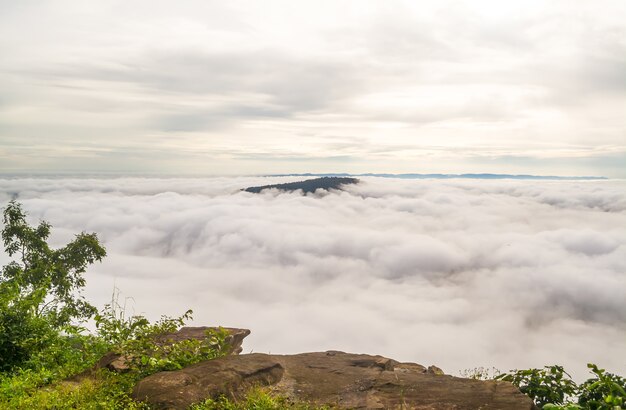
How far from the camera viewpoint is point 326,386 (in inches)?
314

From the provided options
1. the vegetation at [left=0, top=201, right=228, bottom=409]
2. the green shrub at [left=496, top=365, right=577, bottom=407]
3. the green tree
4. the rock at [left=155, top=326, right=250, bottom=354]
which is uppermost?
the green shrub at [left=496, top=365, right=577, bottom=407]

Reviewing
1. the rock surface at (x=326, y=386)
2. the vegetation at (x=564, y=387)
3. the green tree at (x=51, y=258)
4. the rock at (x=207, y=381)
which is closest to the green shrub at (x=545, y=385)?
the vegetation at (x=564, y=387)

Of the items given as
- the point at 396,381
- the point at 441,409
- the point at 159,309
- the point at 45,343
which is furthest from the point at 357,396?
the point at 159,309

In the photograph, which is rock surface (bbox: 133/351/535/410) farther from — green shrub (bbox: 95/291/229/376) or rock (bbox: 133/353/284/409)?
green shrub (bbox: 95/291/229/376)

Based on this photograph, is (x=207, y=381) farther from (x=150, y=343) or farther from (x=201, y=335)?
(x=201, y=335)

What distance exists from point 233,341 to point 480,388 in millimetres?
6367

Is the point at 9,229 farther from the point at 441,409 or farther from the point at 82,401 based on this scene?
the point at 441,409

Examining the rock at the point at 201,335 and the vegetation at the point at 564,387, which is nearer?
the vegetation at the point at 564,387

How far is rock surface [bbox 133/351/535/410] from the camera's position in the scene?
269 inches

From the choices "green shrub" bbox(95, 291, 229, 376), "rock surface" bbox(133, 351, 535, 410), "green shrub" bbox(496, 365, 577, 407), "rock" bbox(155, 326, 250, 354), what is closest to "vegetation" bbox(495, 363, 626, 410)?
"green shrub" bbox(496, 365, 577, 407)

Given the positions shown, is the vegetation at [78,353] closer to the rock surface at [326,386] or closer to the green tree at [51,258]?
the rock surface at [326,386]

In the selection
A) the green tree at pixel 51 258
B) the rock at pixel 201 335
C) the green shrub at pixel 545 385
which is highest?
the green shrub at pixel 545 385

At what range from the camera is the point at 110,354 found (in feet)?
27.3

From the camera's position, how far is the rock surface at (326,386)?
6820 millimetres
